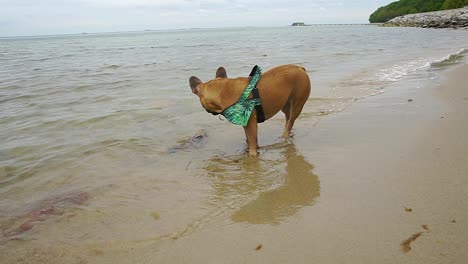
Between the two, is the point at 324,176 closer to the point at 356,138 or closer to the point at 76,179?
the point at 356,138

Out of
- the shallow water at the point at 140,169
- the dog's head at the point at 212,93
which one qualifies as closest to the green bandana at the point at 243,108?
the dog's head at the point at 212,93

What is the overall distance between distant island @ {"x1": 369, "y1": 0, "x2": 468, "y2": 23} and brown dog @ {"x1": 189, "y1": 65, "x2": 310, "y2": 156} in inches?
2922

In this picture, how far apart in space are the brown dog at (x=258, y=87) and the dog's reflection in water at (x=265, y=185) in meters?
0.39

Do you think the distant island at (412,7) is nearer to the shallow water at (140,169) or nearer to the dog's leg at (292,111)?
the shallow water at (140,169)

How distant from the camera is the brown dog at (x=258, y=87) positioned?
484 cm

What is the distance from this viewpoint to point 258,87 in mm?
4871

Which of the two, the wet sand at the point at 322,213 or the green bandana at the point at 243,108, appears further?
the green bandana at the point at 243,108

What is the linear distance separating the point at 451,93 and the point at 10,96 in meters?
11.3

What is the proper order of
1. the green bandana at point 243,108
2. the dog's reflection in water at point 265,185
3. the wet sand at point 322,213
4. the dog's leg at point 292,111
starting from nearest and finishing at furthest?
the wet sand at point 322,213
the dog's reflection in water at point 265,185
the green bandana at point 243,108
the dog's leg at point 292,111

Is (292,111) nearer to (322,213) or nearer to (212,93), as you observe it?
(212,93)

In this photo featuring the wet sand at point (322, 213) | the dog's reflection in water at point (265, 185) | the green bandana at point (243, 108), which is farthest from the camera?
the green bandana at point (243, 108)

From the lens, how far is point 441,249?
Result: 2418 mm

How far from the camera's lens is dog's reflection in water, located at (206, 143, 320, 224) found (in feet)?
10.6

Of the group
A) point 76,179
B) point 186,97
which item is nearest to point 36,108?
point 186,97
